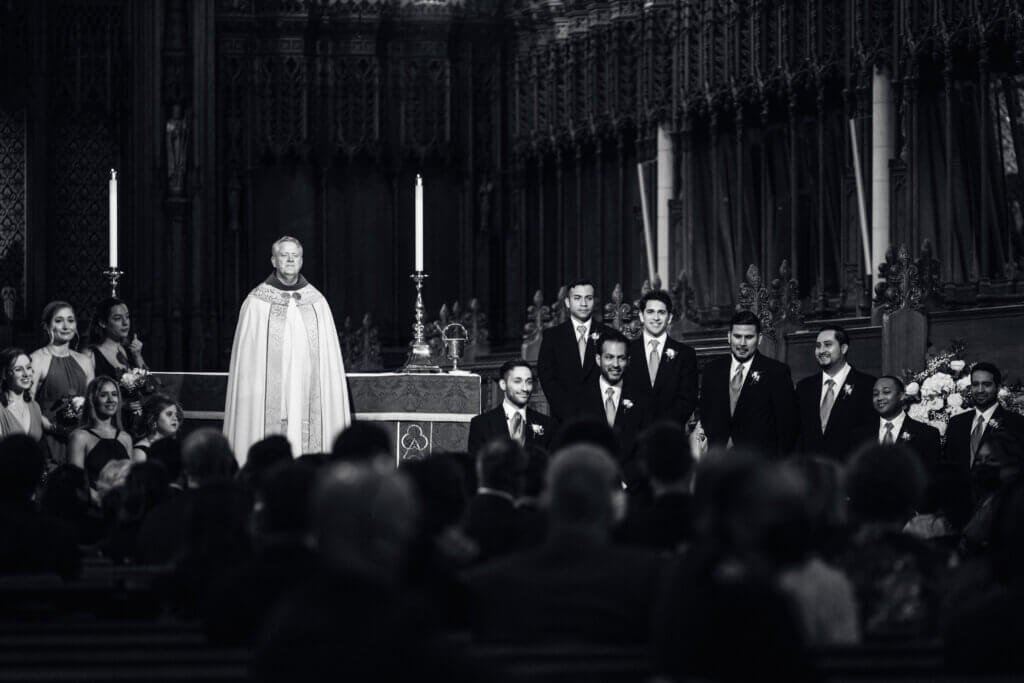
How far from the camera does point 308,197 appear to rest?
18578 millimetres

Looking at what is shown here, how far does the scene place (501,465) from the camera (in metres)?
6.17

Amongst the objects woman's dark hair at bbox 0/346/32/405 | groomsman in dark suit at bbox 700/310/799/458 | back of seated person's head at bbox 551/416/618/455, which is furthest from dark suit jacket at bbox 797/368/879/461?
woman's dark hair at bbox 0/346/32/405

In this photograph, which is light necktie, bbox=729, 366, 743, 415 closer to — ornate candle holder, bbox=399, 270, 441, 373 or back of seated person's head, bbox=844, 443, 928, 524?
ornate candle holder, bbox=399, 270, 441, 373

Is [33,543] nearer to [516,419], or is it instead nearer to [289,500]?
[289,500]

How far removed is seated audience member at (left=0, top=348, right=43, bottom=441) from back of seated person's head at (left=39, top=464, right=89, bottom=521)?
8.58 ft

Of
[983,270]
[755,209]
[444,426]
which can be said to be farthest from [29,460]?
[755,209]

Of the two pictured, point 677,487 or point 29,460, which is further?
point 29,460

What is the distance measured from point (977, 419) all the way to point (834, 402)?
75 cm

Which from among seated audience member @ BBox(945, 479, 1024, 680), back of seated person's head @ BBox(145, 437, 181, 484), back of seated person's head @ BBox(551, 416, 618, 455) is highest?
back of seated person's head @ BBox(551, 416, 618, 455)

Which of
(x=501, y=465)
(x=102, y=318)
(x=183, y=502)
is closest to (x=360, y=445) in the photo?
(x=501, y=465)

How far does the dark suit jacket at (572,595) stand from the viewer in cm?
423

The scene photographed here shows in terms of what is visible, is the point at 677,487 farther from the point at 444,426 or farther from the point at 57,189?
the point at 57,189

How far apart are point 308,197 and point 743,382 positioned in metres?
9.62

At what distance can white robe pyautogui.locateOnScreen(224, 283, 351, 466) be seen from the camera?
1110 centimetres
